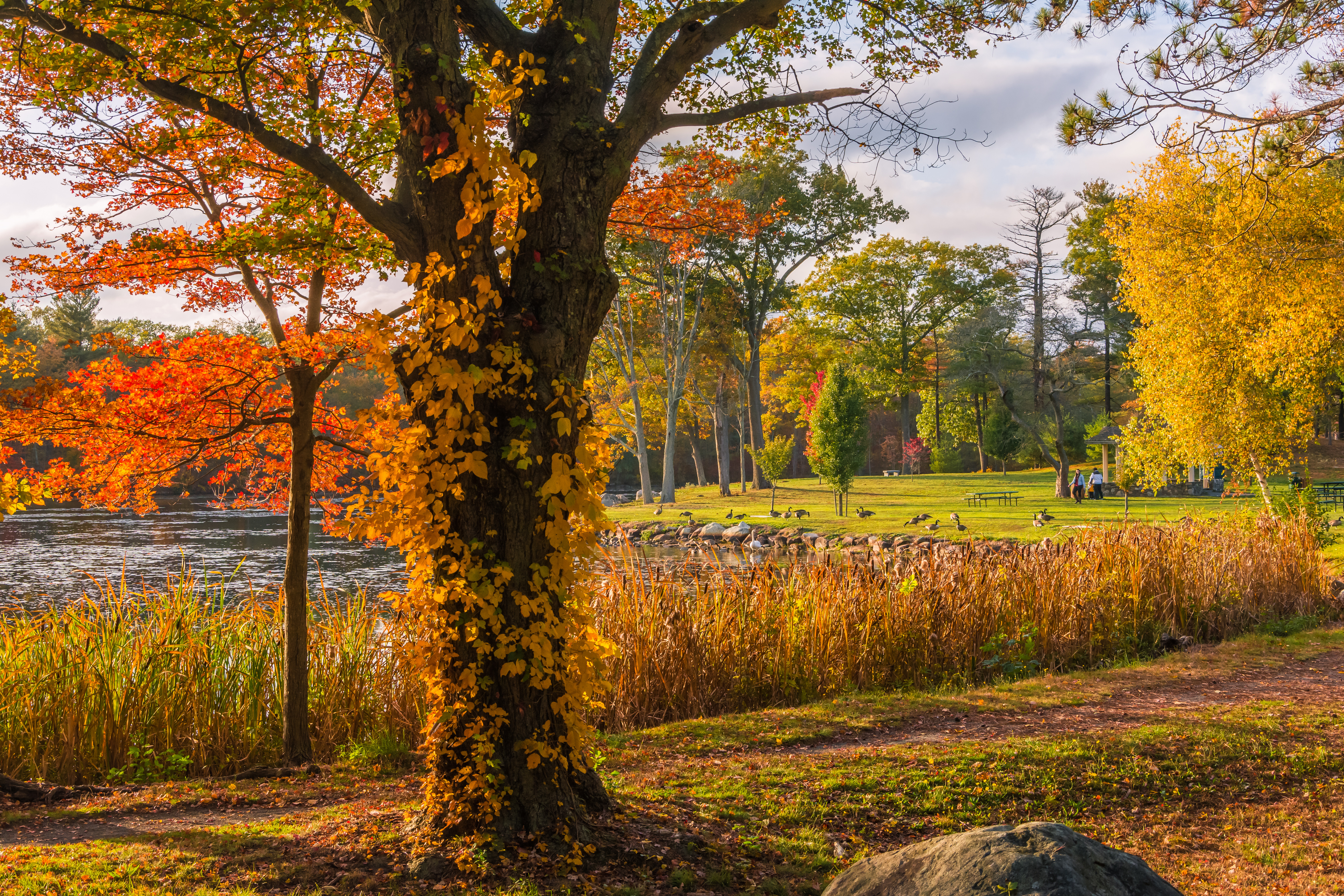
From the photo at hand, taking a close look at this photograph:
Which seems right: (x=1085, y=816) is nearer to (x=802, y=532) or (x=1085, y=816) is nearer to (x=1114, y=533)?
(x=1114, y=533)

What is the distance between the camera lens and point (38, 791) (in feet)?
14.6

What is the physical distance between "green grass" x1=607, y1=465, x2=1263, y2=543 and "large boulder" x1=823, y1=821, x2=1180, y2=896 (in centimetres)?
1061

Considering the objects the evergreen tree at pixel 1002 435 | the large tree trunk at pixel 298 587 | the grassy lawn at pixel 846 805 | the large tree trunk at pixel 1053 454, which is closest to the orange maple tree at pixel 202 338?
the large tree trunk at pixel 298 587

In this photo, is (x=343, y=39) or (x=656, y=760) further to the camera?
(x=343, y=39)

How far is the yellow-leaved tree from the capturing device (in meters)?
12.4

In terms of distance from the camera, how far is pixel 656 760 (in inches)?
193

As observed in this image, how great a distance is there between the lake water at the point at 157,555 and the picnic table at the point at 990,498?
1532cm

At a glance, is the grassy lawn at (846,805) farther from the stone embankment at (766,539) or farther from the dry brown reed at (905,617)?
the stone embankment at (766,539)

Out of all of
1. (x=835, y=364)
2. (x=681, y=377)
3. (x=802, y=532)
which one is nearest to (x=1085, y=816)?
(x=802, y=532)

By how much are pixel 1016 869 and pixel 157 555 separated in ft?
63.7

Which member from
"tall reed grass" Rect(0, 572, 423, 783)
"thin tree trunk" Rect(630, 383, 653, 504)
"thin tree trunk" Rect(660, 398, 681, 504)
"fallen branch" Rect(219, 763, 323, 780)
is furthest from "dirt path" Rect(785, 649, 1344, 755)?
"thin tree trunk" Rect(630, 383, 653, 504)

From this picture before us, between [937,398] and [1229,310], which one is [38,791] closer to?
[1229,310]

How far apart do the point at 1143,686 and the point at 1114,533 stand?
3326 mm

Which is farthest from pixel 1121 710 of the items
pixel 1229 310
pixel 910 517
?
pixel 910 517
